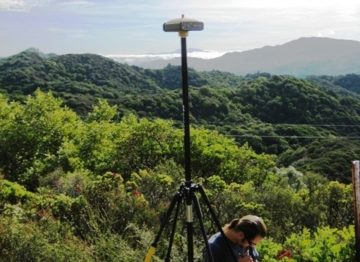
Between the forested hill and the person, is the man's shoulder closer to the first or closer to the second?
the person

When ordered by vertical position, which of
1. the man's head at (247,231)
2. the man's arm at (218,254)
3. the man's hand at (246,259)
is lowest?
the man's hand at (246,259)

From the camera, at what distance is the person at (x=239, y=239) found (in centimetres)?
358

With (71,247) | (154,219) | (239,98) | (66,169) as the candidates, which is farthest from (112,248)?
(239,98)

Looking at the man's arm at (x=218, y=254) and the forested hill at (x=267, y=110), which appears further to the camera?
the forested hill at (x=267, y=110)

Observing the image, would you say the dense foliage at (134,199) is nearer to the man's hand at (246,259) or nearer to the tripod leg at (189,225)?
the man's hand at (246,259)

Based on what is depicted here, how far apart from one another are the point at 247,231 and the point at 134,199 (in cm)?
493

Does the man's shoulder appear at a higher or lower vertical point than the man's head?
lower

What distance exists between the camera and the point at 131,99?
67500 millimetres

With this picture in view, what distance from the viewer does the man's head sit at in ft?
11.7

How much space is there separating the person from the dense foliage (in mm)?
1569

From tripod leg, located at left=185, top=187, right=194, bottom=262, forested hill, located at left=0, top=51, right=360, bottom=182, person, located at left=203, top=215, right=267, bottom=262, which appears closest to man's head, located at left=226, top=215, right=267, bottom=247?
person, located at left=203, top=215, right=267, bottom=262

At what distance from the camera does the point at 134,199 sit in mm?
8344

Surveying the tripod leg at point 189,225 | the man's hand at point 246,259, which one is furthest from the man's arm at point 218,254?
the tripod leg at point 189,225

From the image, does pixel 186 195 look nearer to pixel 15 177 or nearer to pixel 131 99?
pixel 15 177
